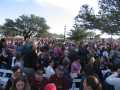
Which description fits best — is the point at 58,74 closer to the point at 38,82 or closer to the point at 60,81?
the point at 60,81

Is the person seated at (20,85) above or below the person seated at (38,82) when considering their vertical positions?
above

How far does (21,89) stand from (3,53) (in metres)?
8.21

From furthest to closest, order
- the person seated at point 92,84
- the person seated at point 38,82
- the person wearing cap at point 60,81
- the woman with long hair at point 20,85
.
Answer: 1. the person wearing cap at point 60,81
2. the person seated at point 38,82
3. the woman with long hair at point 20,85
4. the person seated at point 92,84

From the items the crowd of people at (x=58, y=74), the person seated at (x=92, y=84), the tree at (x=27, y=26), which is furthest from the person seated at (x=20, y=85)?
the tree at (x=27, y=26)

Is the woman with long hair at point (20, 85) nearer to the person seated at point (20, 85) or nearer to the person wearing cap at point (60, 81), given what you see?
the person seated at point (20, 85)

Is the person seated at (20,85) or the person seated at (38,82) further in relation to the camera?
the person seated at (38,82)

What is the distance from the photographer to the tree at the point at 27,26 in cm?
10781

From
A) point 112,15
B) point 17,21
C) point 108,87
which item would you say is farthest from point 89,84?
point 17,21

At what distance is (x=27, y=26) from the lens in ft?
367

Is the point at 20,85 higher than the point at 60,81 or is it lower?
higher

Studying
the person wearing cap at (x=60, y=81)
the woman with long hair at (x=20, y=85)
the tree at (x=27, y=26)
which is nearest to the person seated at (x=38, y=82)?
the person wearing cap at (x=60, y=81)

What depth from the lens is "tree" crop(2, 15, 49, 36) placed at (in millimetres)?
107812

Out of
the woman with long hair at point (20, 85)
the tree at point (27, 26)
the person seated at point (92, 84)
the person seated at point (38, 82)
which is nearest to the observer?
the person seated at point (92, 84)

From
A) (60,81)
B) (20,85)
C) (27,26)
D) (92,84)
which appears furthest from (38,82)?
(27,26)
